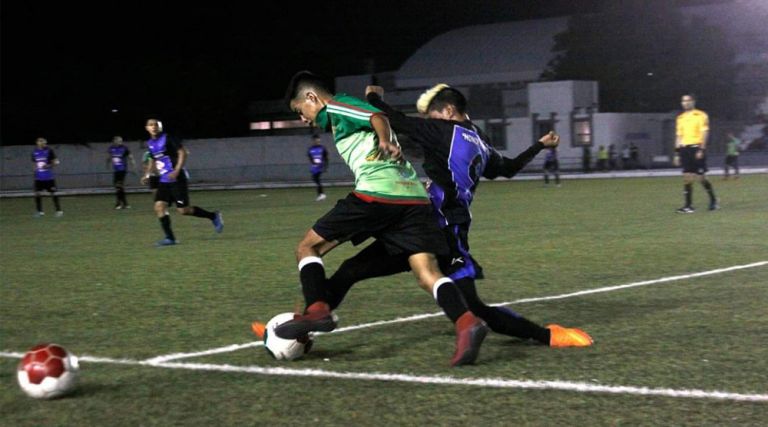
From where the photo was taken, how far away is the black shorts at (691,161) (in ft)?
58.3

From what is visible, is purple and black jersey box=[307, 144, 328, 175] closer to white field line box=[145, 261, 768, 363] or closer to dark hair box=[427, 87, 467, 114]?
white field line box=[145, 261, 768, 363]

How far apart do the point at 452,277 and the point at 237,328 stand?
6.24 ft

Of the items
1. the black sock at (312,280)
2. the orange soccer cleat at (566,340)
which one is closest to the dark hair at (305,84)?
the black sock at (312,280)

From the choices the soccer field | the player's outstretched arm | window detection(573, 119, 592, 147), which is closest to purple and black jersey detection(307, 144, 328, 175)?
the soccer field

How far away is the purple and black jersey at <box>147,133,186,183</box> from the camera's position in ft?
49.1

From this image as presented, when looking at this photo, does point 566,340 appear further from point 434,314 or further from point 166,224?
point 166,224

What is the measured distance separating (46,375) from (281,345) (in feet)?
4.55

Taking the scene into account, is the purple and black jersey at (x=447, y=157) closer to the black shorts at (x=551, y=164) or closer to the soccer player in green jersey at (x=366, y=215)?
the soccer player in green jersey at (x=366, y=215)

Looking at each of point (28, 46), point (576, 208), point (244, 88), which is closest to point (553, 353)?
point (576, 208)

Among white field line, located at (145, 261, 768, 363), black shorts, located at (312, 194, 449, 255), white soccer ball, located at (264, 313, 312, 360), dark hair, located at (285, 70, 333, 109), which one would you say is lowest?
white field line, located at (145, 261, 768, 363)

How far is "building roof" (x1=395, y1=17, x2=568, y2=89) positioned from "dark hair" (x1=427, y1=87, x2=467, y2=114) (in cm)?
6482

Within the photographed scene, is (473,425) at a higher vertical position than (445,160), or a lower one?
lower

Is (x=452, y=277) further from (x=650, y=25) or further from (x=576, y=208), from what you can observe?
(x=650, y=25)

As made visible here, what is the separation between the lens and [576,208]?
2091cm
